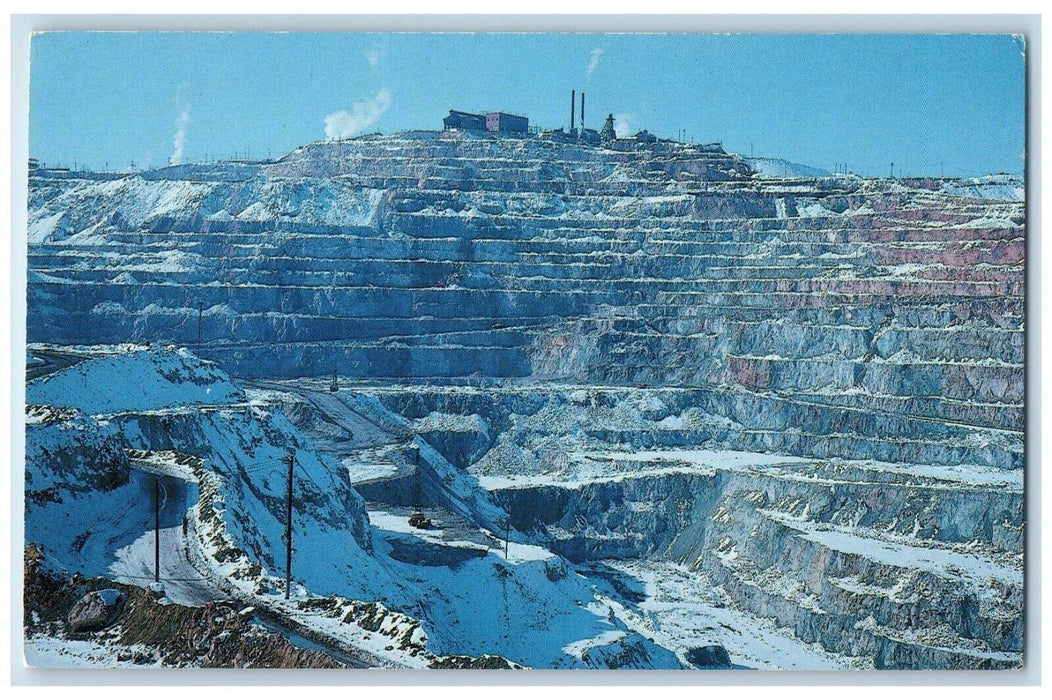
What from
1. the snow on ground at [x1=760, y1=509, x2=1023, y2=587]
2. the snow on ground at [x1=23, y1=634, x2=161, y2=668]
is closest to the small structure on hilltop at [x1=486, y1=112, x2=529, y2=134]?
the snow on ground at [x1=760, y1=509, x2=1023, y2=587]

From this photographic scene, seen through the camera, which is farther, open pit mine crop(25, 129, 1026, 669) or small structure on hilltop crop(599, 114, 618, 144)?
small structure on hilltop crop(599, 114, 618, 144)

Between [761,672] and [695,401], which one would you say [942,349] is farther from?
[761,672]

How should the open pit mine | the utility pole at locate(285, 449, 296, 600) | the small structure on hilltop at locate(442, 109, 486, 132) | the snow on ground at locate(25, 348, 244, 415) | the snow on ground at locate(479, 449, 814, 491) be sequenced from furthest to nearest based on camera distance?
the snow on ground at locate(479, 449, 814, 491) < the small structure on hilltop at locate(442, 109, 486, 132) < the snow on ground at locate(25, 348, 244, 415) < the open pit mine < the utility pole at locate(285, 449, 296, 600)

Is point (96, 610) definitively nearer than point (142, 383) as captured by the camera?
Yes

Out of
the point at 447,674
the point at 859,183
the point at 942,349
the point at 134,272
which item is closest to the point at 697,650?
the point at 447,674

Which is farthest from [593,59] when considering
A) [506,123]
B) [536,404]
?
[536,404]

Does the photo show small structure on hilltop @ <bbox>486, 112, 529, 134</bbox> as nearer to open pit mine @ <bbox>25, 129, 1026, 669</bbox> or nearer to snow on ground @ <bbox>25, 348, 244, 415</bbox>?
open pit mine @ <bbox>25, 129, 1026, 669</bbox>

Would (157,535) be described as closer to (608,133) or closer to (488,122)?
(488,122)
